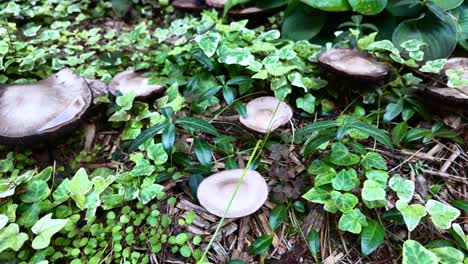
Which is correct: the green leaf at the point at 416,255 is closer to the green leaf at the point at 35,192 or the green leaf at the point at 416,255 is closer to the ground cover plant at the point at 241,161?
the ground cover plant at the point at 241,161

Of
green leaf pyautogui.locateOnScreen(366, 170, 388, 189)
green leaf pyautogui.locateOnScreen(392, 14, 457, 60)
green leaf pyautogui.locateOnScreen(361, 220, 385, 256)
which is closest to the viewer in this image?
green leaf pyautogui.locateOnScreen(361, 220, 385, 256)

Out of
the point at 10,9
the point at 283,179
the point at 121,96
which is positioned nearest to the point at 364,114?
the point at 283,179

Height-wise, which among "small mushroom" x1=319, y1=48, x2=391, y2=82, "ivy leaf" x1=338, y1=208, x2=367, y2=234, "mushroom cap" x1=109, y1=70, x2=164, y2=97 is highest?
"small mushroom" x1=319, y1=48, x2=391, y2=82

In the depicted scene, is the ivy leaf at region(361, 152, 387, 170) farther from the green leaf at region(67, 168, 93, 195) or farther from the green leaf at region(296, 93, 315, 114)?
the green leaf at region(67, 168, 93, 195)

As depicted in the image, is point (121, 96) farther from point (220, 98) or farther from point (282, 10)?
point (282, 10)

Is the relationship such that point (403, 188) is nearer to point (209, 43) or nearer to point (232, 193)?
point (232, 193)

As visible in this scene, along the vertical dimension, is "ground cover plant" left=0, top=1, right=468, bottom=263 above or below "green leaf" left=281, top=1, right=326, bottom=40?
below

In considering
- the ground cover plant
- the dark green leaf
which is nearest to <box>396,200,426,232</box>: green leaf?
the ground cover plant
